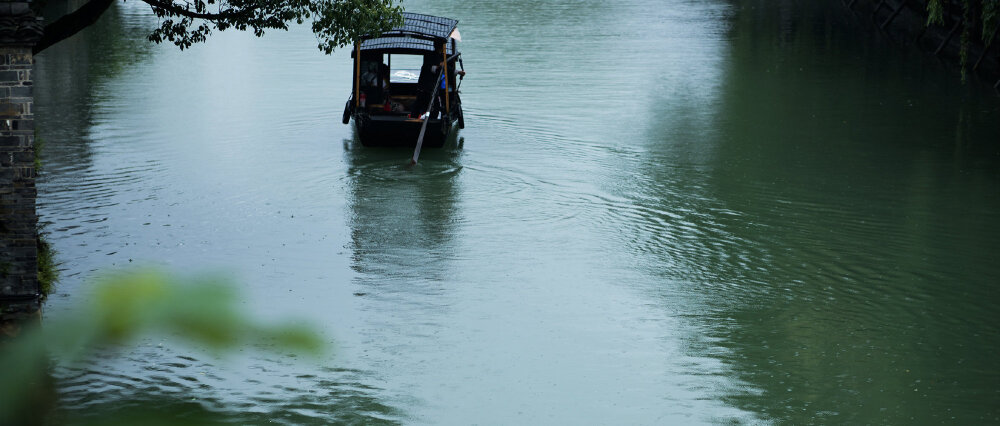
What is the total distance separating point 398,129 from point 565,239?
6.58 meters

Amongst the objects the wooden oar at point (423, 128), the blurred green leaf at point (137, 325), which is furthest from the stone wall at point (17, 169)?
the wooden oar at point (423, 128)

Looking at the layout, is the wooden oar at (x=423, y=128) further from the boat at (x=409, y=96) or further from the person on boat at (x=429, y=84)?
the person on boat at (x=429, y=84)

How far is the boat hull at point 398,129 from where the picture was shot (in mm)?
21562

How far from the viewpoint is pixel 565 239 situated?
1633 cm

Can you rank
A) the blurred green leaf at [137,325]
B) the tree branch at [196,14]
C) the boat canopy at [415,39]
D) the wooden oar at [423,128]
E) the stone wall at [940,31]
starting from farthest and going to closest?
the stone wall at [940,31], the boat canopy at [415,39], the wooden oar at [423,128], the tree branch at [196,14], the blurred green leaf at [137,325]

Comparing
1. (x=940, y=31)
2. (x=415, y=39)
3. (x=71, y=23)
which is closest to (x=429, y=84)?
(x=415, y=39)

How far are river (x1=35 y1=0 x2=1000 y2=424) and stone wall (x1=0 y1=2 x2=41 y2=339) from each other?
65cm

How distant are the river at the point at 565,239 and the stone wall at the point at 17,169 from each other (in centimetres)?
65

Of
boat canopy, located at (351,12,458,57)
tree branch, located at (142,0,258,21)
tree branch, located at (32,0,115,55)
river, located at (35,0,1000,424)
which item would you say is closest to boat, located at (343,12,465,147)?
boat canopy, located at (351,12,458,57)

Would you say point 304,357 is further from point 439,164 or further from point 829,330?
point 439,164

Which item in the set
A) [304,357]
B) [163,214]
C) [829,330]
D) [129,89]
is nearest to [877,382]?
[829,330]

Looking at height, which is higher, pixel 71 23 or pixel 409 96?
pixel 71 23

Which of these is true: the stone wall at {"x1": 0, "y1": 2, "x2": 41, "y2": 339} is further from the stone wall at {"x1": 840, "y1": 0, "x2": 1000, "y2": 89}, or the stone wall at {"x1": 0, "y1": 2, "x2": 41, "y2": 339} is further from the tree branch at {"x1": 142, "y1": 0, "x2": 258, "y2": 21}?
the stone wall at {"x1": 840, "y1": 0, "x2": 1000, "y2": 89}

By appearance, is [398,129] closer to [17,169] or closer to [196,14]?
[196,14]
